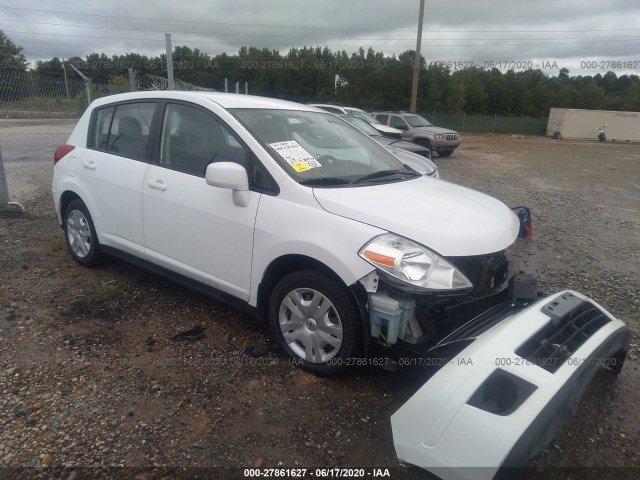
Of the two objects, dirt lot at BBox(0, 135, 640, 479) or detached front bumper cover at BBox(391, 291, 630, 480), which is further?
dirt lot at BBox(0, 135, 640, 479)

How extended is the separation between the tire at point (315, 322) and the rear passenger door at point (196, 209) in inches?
13.4

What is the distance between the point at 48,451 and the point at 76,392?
501mm

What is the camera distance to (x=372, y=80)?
39.9 meters

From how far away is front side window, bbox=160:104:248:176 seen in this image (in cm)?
336

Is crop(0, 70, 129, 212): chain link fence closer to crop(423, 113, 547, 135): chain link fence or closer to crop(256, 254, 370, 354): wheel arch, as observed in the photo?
crop(256, 254, 370, 354): wheel arch

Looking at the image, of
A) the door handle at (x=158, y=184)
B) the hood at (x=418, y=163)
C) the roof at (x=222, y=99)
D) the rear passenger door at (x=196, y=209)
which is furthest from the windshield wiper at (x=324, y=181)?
the hood at (x=418, y=163)

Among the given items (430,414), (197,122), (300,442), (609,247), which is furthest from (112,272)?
(609,247)

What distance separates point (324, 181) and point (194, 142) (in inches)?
44.4

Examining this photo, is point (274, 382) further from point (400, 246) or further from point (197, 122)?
point (197, 122)

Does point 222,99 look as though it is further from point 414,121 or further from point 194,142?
point 414,121

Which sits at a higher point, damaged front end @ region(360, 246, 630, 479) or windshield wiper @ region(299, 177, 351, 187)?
windshield wiper @ region(299, 177, 351, 187)

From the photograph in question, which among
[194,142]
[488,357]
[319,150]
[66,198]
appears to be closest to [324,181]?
[319,150]

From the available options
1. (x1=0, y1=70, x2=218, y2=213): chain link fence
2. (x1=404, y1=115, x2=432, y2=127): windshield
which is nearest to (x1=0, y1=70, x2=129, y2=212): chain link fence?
(x1=0, y1=70, x2=218, y2=213): chain link fence

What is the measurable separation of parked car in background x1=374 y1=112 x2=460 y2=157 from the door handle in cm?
1457
